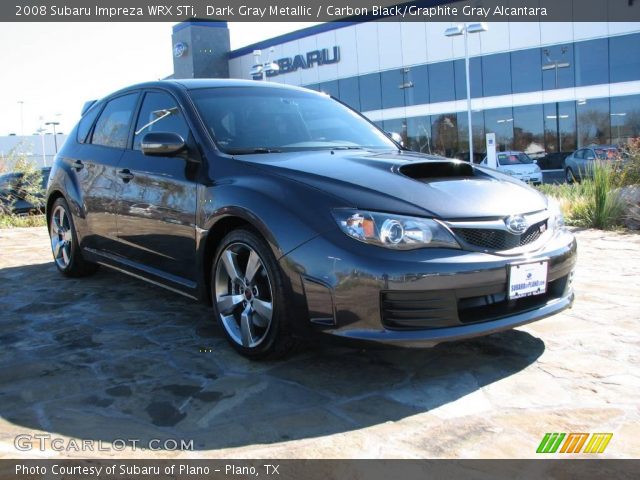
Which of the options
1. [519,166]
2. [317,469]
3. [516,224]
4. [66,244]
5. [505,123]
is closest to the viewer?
[317,469]

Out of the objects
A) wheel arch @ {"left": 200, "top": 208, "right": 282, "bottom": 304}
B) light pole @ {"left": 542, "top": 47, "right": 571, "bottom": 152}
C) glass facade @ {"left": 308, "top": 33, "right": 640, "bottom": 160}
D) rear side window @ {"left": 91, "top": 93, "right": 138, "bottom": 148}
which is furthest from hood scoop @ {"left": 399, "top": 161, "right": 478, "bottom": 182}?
light pole @ {"left": 542, "top": 47, "right": 571, "bottom": 152}

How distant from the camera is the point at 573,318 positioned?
13.1 feet

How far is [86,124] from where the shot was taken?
17.1 feet

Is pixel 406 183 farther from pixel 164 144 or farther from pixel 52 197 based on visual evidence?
pixel 52 197

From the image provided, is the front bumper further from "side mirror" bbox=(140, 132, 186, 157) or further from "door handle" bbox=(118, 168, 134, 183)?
"door handle" bbox=(118, 168, 134, 183)

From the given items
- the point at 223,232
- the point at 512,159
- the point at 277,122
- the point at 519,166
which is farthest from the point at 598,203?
the point at 512,159

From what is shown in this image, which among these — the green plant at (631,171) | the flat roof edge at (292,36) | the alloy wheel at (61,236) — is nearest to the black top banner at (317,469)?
the alloy wheel at (61,236)

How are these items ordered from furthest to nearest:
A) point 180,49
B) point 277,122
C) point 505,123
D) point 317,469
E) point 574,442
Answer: point 180,49
point 505,123
point 277,122
point 574,442
point 317,469

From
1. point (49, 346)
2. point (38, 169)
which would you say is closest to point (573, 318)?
point (49, 346)

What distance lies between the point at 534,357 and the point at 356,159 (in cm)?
148

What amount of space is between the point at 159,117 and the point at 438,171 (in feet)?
6.50

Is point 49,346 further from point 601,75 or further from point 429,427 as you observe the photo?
point 601,75

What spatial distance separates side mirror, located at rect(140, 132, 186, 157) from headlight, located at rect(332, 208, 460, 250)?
1300mm

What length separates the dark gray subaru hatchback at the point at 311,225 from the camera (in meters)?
2.71
